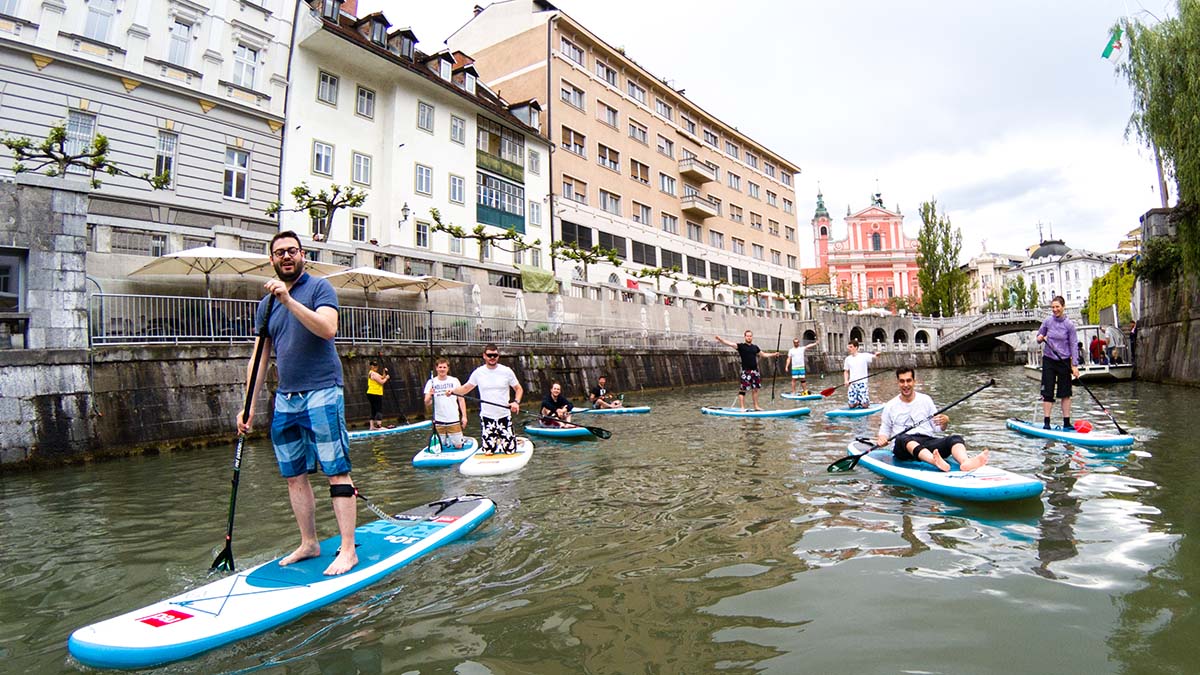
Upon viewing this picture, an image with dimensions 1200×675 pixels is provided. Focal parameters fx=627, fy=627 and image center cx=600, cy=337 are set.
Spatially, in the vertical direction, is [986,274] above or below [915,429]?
above

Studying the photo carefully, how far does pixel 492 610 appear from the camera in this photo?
395 cm

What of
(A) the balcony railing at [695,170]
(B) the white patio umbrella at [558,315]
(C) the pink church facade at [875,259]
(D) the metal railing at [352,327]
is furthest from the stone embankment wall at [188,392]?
(C) the pink church facade at [875,259]

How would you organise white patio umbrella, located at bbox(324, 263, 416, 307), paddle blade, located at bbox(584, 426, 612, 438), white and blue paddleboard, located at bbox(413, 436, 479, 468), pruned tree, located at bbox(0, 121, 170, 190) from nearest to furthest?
white and blue paddleboard, located at bbox(413, 436, 479, 468), paddle blade, located at bbox(584, 426, 612, 438), pruned tree, located at bbox(0, 121, 170, 190), white patio umbrella, located at bbox(324, 263, 416, 307)

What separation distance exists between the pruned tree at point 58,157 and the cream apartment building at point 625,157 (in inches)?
809

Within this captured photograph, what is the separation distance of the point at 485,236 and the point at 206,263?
1473 cm

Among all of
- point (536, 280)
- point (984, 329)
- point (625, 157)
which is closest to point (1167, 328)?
point (536, 280)

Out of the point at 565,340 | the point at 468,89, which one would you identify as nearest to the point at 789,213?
the point at 468,89

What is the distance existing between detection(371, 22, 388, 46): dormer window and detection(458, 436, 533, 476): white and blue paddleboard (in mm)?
26464

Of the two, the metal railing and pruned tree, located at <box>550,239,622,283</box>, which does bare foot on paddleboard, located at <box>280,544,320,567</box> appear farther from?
pruned tree, located at <box>550,239,622,283</box>

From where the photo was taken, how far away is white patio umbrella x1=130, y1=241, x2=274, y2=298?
15400 millimetres

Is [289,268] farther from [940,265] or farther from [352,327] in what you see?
[940,265]

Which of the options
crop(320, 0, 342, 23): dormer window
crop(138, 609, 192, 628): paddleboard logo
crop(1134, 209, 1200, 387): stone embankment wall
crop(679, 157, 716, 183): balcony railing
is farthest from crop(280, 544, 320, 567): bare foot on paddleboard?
crop(679, 157, 716, 183): balcony railing

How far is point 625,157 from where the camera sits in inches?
1758

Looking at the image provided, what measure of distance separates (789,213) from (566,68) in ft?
116
